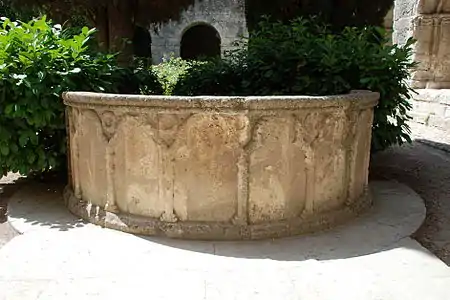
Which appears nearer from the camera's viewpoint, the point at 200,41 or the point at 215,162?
the point at 215,162

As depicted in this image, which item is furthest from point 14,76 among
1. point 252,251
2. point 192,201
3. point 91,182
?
Answer: point 252,251

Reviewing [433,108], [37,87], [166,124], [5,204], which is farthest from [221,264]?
[433,108]

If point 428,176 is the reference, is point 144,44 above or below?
above

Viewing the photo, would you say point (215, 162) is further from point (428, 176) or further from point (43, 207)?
point (428, 176)

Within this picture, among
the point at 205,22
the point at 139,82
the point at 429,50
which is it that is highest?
the point at 205,22

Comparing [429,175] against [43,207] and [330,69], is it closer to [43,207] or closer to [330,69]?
[330,69]

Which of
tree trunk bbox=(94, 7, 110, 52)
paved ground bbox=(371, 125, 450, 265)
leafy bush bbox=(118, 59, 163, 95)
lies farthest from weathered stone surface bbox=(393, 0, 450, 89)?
tree trunk bbox=(94, 7, 110, 52)

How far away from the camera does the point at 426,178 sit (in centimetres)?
447

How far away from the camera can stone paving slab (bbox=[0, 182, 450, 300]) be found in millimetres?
2246

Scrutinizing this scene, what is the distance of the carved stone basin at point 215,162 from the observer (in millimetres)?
2797

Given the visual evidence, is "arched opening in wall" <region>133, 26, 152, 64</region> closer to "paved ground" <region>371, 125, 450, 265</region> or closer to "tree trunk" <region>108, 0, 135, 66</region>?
"tree trunk" <region>108, 0, 135, 66</region>

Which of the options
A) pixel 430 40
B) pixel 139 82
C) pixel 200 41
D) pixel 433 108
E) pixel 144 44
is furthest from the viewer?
pixel 200 41

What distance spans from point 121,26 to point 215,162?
2961 millimetres

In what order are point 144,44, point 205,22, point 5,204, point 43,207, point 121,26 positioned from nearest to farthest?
point 43,207 → point 5,204 → point 121,26 → point 205,22 → point 144,44
